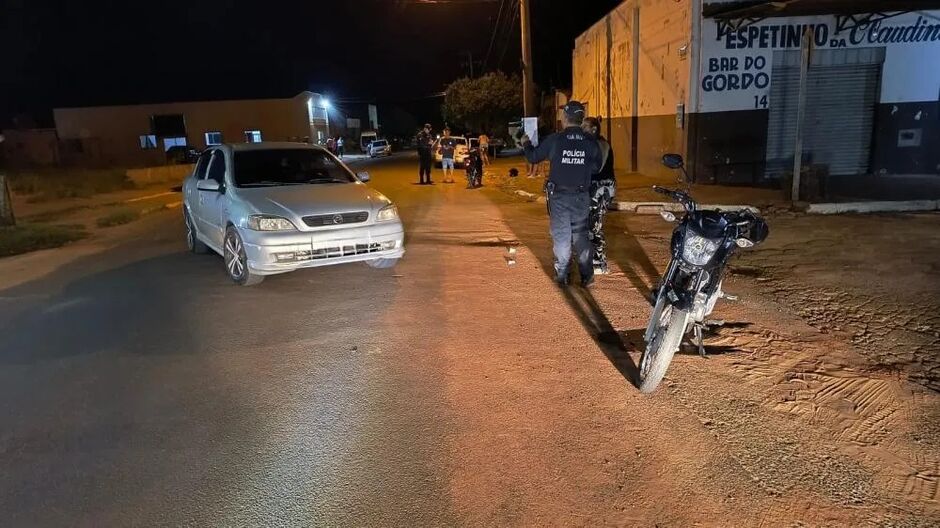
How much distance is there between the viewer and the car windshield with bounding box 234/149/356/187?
795cm

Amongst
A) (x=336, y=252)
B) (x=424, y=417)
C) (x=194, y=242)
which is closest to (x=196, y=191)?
(x=194, y=242)

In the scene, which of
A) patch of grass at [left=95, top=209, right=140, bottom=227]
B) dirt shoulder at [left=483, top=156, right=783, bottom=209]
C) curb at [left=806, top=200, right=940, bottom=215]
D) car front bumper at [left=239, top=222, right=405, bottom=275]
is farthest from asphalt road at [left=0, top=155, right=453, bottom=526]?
dirt shoulder at [left=483, top=156, right=783, bottom=209]

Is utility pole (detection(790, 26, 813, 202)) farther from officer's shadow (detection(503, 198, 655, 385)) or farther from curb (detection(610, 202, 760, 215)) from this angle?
officer's shadow (detection(503, 198, 655, 385))

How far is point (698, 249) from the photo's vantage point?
4.20 meters

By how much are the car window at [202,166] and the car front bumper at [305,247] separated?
A: 92.6 inches

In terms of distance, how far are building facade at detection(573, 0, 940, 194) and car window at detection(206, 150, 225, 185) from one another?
11.3 metres

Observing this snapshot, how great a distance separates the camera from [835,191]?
1359 cm

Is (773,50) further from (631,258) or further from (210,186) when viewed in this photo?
(210,186)

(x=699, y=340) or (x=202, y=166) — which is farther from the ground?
(x=202, y=166)

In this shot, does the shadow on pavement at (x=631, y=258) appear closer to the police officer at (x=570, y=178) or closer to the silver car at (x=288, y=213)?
the police officer at (x=570, y=178)

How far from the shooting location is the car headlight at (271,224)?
6945mm

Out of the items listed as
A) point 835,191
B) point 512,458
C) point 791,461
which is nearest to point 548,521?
point 512,458

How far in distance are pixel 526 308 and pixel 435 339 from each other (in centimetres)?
121

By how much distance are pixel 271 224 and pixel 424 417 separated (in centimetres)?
360
